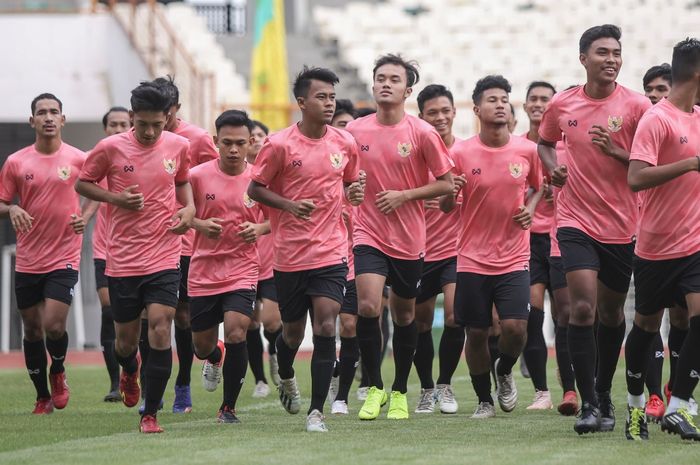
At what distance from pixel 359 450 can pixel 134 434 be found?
6.13 ft

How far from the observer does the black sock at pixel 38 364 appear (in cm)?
1155

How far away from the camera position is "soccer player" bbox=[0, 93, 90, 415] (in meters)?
11.5

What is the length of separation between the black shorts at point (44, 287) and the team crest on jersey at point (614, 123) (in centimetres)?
454

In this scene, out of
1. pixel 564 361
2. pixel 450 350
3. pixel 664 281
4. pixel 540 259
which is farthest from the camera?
pixel 540 259

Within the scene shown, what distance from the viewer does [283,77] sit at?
90.1 feet

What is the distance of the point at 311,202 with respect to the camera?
31.0ft

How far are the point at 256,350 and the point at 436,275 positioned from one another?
6.68 feet

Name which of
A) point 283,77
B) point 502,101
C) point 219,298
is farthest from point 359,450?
point 283,77

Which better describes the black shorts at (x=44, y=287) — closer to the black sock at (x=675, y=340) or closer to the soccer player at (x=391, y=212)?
the soccer player at (x=391, y=212)

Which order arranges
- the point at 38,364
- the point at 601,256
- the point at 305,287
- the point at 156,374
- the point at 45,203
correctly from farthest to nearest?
the point at 45,203 → the point at 38,364 → the point at 305,287 → the point at 156,374 → the point at 601,256

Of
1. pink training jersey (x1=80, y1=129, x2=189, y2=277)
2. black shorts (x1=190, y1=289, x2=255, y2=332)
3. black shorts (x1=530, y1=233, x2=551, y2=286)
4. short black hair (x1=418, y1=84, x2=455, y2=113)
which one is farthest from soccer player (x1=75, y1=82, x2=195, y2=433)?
black shorts (x1=530, y1=233, x2=551, y2=286)

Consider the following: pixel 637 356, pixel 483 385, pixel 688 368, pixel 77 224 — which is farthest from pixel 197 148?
pixel 688 368

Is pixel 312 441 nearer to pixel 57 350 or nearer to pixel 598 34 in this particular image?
pixel 598 34

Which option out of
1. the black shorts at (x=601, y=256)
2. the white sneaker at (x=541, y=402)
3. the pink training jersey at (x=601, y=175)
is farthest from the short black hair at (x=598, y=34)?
the white sneaker at (x=541, y=402)
